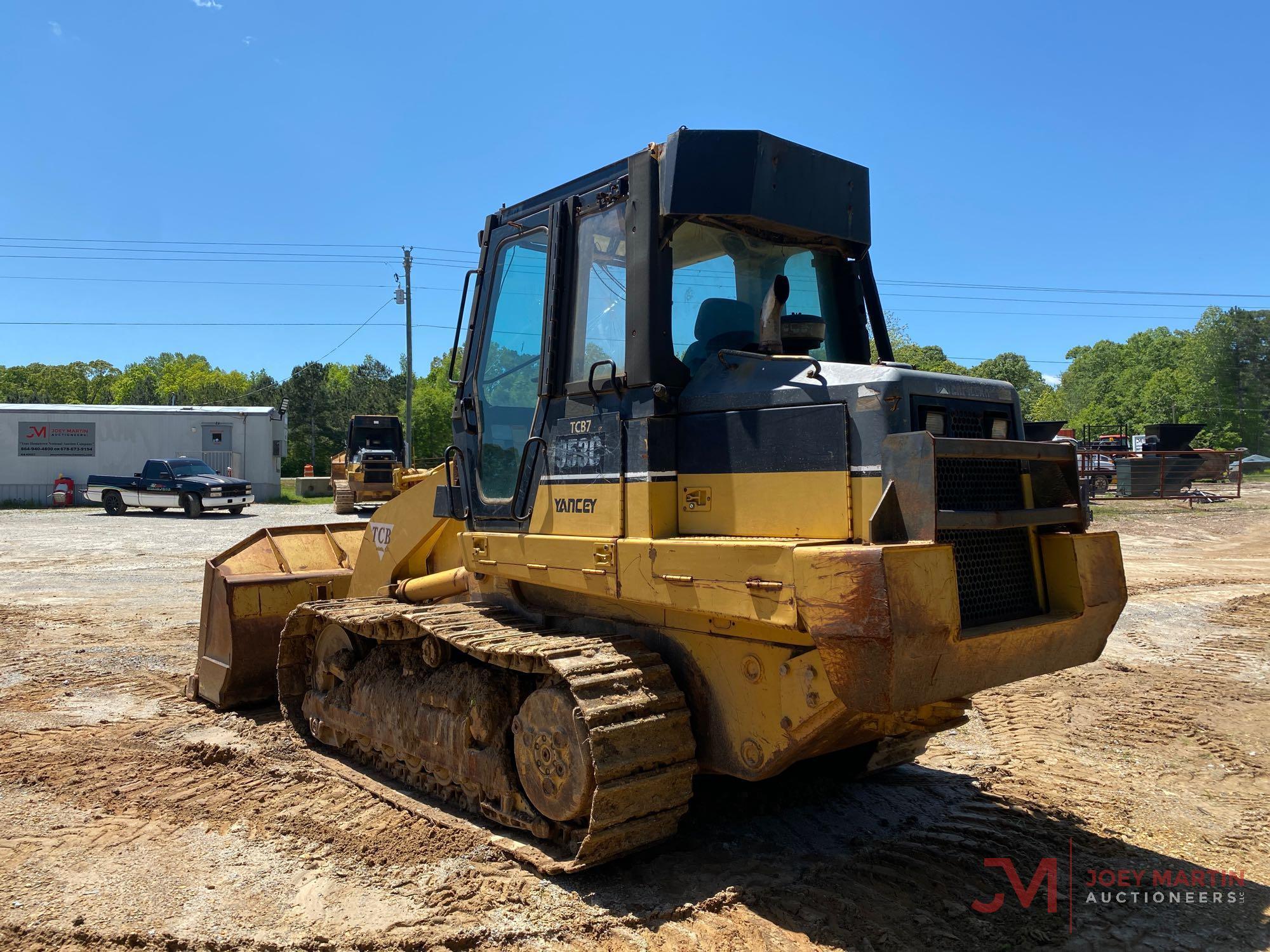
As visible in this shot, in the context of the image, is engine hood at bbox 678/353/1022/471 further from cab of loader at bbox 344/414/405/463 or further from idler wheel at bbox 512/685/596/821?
cab of loader at bbox 344/414/405/463

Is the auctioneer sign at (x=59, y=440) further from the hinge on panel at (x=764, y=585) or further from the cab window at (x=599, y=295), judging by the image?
the hinge on panel at (x=764, y=585)

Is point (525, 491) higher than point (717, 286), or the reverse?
point (717, 286)

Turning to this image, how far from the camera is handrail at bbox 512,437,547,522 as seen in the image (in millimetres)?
4914

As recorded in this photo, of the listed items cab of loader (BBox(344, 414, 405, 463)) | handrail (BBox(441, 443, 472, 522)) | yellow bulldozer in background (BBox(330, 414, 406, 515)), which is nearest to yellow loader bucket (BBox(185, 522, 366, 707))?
handrail (BBox(441, 443, 472, 522))

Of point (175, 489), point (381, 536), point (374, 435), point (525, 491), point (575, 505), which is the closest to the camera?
point (575, 505)

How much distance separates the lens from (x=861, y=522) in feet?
11.7

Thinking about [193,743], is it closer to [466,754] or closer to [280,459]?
[466,754]

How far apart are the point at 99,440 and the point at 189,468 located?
8093 mm

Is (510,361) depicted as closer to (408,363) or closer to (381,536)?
(381,536)

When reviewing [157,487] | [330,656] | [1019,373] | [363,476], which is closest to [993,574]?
[330,656]

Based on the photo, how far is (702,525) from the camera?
411cm

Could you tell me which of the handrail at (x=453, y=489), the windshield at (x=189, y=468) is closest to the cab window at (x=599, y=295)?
the handrail at (x=453, y=489)

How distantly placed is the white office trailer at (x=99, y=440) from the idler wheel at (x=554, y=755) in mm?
32364

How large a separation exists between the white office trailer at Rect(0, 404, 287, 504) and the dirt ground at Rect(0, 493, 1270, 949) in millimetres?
27286
